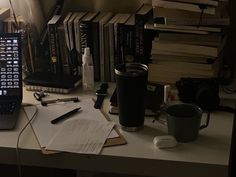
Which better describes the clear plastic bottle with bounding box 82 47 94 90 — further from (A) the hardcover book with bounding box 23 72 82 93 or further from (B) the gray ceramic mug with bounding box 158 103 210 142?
(B) the gray ceramic mug with bounding box 158 103 210 142

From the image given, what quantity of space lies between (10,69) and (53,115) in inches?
8.5

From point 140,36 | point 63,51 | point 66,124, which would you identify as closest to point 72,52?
point 63,51

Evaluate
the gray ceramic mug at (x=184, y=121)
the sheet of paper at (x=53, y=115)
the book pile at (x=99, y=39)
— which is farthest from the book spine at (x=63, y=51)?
the gray ceramic mug at (x=184, y=121)

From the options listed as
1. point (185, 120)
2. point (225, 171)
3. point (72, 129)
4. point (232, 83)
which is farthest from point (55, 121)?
point (232, 83)

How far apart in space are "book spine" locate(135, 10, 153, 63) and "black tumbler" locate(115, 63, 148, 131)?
0.31 metres

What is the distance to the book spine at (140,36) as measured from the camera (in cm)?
157

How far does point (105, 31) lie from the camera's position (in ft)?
5.35

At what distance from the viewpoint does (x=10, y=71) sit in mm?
1470

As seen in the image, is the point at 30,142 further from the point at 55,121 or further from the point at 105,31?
the point at 105,31

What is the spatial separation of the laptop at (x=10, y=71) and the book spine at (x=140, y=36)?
416 mm

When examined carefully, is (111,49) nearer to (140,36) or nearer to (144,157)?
(140,36)

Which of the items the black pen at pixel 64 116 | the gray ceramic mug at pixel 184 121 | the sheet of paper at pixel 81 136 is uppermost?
the gray ceramic mug at pixel 184 121

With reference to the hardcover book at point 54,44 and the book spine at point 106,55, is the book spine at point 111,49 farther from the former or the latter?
the hardcover book at point 54,44

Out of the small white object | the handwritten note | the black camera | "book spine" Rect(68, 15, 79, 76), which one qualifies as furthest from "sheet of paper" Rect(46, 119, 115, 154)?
"book spine" Rect(68, 15, 79, 76)
